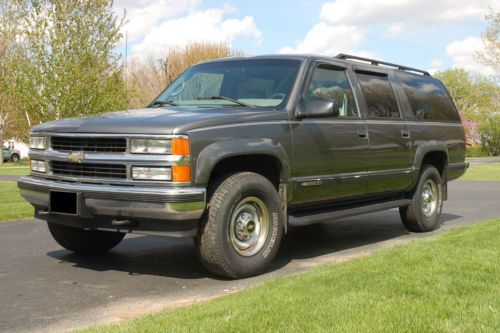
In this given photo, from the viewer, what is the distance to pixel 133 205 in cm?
509

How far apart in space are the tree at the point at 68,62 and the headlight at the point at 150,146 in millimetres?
10678

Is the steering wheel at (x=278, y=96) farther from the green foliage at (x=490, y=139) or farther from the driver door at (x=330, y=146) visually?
the green foliage at (x=490, y=139)

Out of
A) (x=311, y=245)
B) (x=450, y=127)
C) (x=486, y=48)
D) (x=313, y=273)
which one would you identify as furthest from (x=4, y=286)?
(x=486, y=48)

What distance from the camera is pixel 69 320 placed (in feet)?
14.2

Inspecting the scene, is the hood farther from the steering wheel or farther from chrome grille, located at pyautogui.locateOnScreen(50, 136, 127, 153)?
the steering wheel

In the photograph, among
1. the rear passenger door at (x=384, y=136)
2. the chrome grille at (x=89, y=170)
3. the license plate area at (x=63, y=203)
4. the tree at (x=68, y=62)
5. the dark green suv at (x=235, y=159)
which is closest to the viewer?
the dark green suv at (x=235, y=159)

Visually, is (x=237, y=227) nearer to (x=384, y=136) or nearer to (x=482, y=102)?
(x=384, y=136)

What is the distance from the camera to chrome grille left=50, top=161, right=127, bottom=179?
17.2 ft

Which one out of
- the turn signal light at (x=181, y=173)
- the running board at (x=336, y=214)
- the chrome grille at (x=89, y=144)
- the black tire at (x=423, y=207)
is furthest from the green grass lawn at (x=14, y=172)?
the turn signal light at (x=181, y=173)

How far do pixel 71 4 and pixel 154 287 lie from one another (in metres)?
12.5

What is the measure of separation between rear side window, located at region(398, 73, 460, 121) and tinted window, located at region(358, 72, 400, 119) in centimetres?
47

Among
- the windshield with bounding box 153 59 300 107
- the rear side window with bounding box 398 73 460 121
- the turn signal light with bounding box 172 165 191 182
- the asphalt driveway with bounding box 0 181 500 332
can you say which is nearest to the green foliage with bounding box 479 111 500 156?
the rear side window with bounding box 398 73 460 121

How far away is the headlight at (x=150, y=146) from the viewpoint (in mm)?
5066

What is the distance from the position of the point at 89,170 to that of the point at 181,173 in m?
0.91
